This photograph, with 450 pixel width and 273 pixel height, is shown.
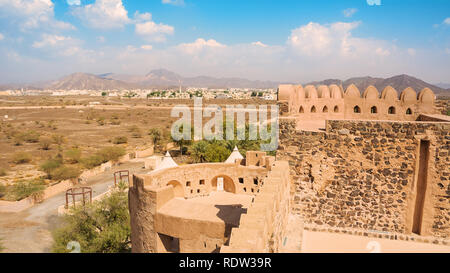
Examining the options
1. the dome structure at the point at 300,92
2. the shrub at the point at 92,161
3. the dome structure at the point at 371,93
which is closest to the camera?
the dome structure at the point at 300,92

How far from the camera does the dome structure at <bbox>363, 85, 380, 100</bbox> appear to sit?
382 inches

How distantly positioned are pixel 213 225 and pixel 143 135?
3800 cm

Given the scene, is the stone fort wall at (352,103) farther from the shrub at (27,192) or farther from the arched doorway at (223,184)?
the shrub at (27,192)

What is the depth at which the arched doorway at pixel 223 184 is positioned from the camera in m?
12.9

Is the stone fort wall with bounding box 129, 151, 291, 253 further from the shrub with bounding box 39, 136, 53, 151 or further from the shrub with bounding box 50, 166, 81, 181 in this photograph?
the shrub with bounding box 39, 136, 53, 151

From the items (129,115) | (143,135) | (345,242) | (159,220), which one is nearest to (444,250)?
(345,242)

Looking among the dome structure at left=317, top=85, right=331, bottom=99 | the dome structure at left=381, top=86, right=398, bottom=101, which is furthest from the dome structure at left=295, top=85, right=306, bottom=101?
the dome structure at left=381, top=86, right=398, bottom=101

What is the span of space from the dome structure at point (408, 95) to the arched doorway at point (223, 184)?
275 inches

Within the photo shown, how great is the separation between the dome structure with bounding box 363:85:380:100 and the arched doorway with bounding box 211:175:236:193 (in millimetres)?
6155

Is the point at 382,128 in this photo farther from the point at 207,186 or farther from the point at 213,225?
the point at 207,186

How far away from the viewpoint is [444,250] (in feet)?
20.4

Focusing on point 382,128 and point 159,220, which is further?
point 159,220

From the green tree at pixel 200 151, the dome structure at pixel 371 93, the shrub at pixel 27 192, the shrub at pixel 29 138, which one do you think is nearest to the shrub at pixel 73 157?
the shrub at pixel 27 192
